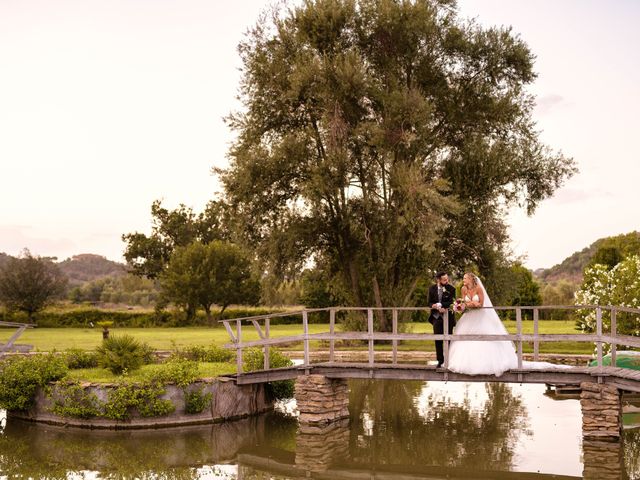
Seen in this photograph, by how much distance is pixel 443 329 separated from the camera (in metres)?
19.1

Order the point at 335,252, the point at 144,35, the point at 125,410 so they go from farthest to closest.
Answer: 1. the point at 335,252
2. the point at 144,35
3. the point at 125,410

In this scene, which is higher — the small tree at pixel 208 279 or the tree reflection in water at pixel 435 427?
the small tree at pixel 208 279

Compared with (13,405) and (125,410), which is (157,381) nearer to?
(125,410)

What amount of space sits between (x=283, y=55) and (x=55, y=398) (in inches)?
815

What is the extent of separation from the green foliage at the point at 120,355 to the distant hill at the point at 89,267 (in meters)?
151

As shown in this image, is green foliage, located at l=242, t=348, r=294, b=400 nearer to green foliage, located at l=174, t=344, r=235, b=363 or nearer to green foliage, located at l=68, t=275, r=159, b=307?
green foliage, located at l=174, t=344, r=235, b=363

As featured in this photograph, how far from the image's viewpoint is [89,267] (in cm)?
17712

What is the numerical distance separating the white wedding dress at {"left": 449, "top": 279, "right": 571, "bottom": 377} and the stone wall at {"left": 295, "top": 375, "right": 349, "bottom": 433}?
10.5 feet

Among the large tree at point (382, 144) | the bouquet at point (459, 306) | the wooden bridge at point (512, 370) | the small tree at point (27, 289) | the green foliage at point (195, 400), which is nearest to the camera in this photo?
the wooden bridge at point (512, 370)

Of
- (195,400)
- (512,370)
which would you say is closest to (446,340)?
(512,370)

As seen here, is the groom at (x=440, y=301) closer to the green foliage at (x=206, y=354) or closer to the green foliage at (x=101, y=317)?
the green foliage at (x=206, y=354)

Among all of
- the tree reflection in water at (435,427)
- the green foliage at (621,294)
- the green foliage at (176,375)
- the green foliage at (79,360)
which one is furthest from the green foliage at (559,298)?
the green foliage at (176,375)

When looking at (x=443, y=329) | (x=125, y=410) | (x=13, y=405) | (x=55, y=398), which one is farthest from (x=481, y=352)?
(x=13, y=405)

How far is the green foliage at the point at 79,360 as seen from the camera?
24359 millimetres
